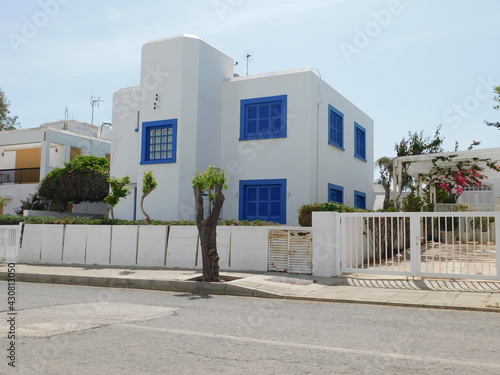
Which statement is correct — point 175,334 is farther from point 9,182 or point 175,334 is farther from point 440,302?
point 9,182

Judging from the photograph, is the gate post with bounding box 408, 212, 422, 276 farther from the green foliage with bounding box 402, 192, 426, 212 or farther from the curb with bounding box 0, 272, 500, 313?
the green foliage with bounding box 402, 192, 426, 212

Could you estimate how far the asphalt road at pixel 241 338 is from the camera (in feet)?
15.8

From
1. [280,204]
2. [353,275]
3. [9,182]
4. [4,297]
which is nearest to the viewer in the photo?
[4,297]

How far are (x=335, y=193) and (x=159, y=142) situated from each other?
7.27 meters

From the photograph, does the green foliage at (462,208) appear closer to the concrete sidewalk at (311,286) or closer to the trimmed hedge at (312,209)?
the trimmed hedge at (312,209)

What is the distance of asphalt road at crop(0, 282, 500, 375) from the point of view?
190 inches

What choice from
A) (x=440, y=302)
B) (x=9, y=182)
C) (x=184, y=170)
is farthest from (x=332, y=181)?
(x=9, y=182)

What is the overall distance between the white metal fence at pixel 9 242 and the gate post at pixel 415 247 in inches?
520

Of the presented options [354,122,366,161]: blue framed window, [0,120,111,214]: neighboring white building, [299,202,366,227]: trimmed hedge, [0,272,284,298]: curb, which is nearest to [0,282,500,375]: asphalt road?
[0,272,284,298]: curb

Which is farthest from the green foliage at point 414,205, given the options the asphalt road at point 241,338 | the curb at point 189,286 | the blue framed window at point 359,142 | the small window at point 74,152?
the small window at point 74,152

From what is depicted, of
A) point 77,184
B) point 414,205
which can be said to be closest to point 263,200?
point 414,205

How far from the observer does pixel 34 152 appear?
102ft

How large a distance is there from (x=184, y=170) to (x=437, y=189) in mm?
12122

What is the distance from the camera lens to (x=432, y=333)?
253 inches
